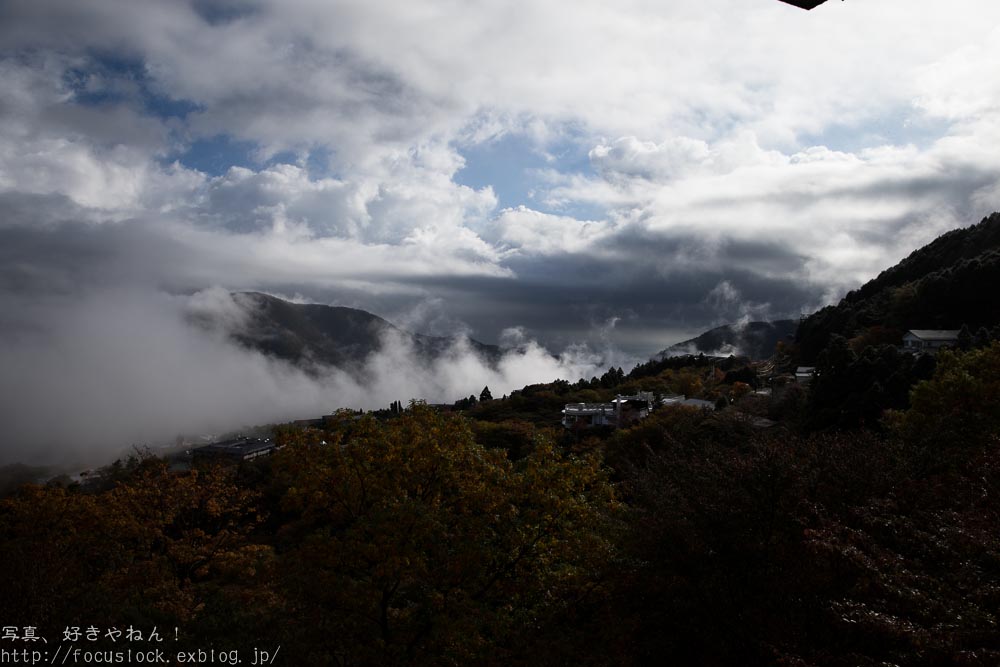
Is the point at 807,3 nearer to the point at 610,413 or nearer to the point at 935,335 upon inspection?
the point at 610,413

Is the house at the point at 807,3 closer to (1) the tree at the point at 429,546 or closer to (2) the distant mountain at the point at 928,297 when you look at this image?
(1) the tree at the point at 429,546

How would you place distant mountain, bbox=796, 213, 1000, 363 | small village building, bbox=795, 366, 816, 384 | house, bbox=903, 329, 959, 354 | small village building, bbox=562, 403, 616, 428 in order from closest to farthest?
house, bbox=903, 329, 959, 354 < small village building, bbox=795, 366, 816, 384 < distant mountain, bbox=796, 213, 1000, 363 < small village building, bbox=562, 403, 616, 428

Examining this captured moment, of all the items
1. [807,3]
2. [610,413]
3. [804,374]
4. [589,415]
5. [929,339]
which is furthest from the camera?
[589,415]

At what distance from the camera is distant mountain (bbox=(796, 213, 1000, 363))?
79125 mm

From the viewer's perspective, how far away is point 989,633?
728 centimetres

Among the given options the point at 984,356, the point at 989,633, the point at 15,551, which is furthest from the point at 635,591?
the point at 984,356

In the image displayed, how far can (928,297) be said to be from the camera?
281ft

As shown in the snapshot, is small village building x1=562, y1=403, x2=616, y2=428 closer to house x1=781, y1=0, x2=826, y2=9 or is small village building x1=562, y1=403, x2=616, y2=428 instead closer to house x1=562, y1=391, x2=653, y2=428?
house x1=562, y1=391, x2=653, y2=428

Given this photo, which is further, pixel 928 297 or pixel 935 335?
pixel 928 297

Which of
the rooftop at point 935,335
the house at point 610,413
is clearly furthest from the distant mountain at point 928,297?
the house at point 610,413

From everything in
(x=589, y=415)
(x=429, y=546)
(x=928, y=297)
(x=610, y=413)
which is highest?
(x=928, y=297)

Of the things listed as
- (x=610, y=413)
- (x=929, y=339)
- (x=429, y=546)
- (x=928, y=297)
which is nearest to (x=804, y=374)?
(x=929, y=339)

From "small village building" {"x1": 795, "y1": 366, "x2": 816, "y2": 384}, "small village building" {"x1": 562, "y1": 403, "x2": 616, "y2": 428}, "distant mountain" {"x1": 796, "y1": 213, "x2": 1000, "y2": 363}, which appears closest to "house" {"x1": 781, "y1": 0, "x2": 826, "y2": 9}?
"small village building" {"x1": 562, "y1": 403, "x2": 616, "y2": 428}

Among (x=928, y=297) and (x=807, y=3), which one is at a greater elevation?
(x=928, y=297)
